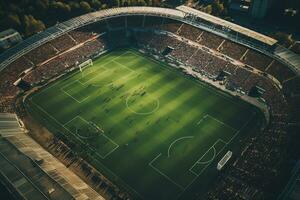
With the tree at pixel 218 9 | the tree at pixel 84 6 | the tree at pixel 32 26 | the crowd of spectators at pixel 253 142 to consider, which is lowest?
the crowd of spectators at pixel 253 142

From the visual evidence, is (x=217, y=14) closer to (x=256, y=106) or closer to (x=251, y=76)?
(x=251, y=76)

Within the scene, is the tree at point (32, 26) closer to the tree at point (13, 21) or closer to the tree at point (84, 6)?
the tree at point (13, 21)

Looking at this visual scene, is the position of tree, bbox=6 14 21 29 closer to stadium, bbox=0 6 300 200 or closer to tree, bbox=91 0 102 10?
stadium, bbox=0 6 300 200

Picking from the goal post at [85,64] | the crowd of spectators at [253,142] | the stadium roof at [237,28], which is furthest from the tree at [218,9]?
the goal post at [85,64]

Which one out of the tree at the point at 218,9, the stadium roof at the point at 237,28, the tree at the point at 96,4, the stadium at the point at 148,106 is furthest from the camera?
the tree at the point at 218,9

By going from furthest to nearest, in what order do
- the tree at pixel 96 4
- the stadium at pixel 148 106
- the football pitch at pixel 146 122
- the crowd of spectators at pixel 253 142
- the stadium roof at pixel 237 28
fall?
1. the tree at pixel 96 4
2. the stadium roof at pixel 237 28
3. the football pitch at pixel 146 122
4. the stadium at pixel 148 106
5. the crowd of spectators at pixel 253 142

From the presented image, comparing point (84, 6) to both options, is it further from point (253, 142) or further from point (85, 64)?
point (253, 142)

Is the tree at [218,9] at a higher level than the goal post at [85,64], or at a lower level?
higher
